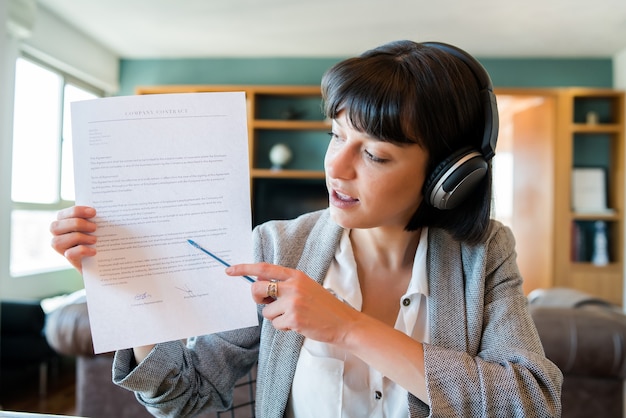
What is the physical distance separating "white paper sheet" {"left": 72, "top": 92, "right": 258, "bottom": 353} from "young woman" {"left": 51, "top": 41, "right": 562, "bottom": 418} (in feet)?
0.15

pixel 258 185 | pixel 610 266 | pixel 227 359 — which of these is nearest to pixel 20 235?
pixel 258 185

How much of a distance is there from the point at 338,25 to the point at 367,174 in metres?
3.91

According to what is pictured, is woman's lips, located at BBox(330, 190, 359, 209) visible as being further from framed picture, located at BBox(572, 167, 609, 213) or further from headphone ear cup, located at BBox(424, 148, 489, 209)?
framed picture, located at BBox(572, 167, 609, 213)

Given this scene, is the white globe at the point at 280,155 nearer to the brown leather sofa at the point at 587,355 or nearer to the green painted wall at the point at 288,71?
the green painted wall at the point at 288,71

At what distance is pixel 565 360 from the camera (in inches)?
74.0

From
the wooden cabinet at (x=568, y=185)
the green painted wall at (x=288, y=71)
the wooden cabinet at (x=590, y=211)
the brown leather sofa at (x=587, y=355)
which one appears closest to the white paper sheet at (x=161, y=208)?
the brown leather sofa at (x=587, y=355)

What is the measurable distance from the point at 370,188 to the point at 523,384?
15.4 inches

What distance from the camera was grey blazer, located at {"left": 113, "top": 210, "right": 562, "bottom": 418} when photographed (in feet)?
2.57

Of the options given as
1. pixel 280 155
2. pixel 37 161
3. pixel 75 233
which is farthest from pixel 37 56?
pixel 75 233

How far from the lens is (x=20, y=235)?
13.5ft

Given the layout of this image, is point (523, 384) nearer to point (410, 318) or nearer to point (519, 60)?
point (410, 318)

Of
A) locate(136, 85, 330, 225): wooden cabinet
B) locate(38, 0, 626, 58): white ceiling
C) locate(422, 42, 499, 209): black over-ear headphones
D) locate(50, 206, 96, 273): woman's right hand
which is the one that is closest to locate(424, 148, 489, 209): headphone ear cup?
locate(422, 42, 499, 209): black over-ear headphones

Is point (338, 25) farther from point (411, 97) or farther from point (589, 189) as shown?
point (411, 97)
